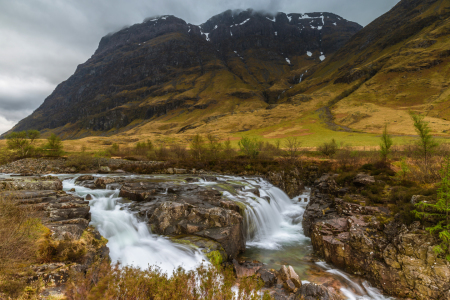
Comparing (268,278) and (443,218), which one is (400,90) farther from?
(268,278)

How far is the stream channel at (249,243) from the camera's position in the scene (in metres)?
10.2

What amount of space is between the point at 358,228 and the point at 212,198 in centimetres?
1092

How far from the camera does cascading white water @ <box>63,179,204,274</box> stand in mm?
9977

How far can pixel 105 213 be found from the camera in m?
14.3

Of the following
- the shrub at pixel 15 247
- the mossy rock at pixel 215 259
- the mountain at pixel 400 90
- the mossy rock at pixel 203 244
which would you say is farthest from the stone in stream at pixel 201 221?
the mountain at pixel 400 90

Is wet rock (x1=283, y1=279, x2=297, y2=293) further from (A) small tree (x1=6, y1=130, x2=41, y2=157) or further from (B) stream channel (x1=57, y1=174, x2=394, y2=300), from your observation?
(A) small tree (x1=6, y1=130, x2=41, y2=157)

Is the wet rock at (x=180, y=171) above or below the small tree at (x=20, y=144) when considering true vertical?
below

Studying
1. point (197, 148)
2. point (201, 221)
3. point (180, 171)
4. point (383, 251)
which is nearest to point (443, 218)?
point (383, 251)

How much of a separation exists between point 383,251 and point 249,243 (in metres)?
8.38

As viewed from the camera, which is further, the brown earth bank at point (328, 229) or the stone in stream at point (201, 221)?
the stone in stream at point (201, 221)

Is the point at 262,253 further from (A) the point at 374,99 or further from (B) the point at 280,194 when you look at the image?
(A) the point at 374,99

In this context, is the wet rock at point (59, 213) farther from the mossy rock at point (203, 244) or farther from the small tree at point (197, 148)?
the small tree at point (197, 148)

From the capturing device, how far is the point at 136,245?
452 inches

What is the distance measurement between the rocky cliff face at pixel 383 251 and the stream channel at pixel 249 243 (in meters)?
0.77
